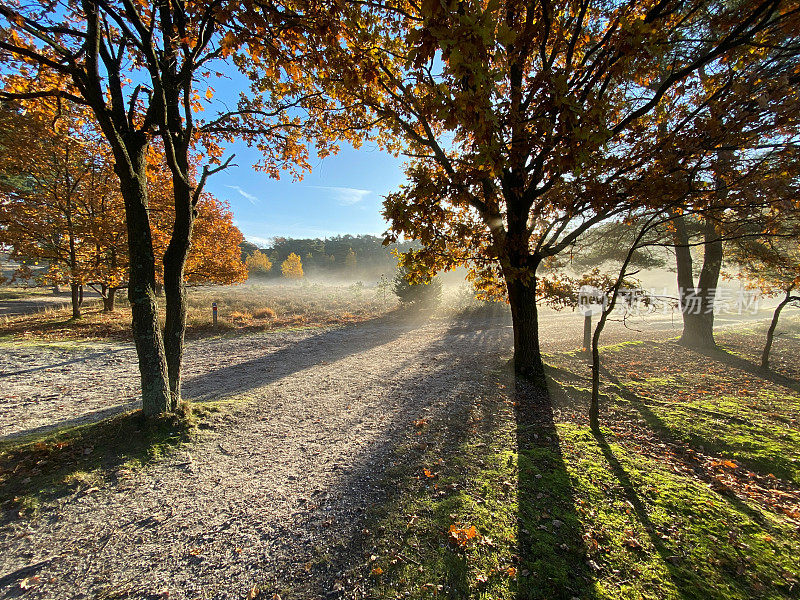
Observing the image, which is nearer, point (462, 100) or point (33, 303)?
point (462, 100)

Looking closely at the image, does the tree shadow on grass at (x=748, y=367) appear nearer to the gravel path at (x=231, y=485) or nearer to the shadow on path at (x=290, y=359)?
→ the gravel path at (x=231, y=485)

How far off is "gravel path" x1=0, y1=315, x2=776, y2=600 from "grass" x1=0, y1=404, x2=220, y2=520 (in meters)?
0.18

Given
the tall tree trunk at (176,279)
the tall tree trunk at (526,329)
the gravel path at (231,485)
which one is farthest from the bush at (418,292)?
the tall tree trunk at (176,279)

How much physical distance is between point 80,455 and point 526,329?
7.87 meters

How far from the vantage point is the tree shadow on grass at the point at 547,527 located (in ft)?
7.77

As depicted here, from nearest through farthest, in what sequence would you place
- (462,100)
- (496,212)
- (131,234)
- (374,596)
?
(374,596), (462,100), (131,234), (496,212)

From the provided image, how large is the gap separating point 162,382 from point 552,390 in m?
7.42

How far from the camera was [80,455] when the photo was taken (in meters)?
3.87

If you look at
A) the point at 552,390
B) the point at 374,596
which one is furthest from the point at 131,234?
the point at 552,390

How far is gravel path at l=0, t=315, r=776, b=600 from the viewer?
248 centimetres

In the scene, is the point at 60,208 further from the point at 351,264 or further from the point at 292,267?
the point at 351,264

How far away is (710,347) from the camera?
35.5 feet

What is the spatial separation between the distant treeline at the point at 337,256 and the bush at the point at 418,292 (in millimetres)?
46452

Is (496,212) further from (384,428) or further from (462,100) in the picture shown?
(384,428)
